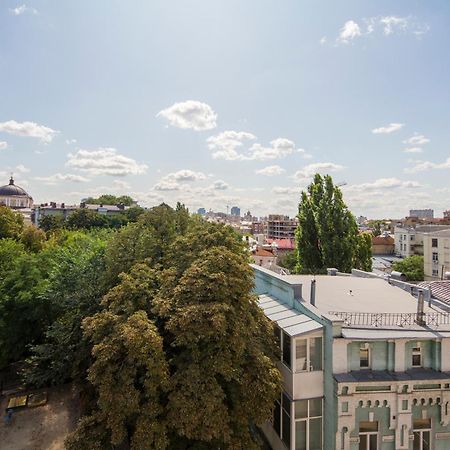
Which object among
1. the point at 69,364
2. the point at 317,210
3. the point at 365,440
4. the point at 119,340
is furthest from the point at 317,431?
the point at 317,210

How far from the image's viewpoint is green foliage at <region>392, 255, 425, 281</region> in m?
50.6

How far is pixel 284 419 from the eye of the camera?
12680 mm

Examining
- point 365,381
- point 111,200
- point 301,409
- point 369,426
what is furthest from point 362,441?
point 111,200

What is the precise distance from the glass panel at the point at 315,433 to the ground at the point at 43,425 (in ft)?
35.1

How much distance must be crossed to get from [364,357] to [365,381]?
905mm

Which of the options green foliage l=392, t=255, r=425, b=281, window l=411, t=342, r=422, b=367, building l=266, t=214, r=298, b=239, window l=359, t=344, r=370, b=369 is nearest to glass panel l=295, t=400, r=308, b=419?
window l=359, t=344, r=370, b=369

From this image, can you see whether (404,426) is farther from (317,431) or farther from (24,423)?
(24,423)

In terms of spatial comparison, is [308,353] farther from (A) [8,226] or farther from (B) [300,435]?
(A) [8,226]

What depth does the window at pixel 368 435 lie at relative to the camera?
37.9 feet

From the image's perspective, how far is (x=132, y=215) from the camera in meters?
97.9

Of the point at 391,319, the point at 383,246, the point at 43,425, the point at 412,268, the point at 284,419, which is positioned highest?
the point at 391,319

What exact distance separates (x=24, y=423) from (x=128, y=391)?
11156 millimetres

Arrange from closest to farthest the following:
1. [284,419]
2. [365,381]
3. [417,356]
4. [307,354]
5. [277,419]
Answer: [365,381]
[417,356]
[307,354]
[284,419]
[277,419]

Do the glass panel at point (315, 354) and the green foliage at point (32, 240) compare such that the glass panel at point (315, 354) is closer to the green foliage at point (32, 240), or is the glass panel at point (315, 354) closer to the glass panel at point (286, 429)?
the glass panel at point (286, 429)
